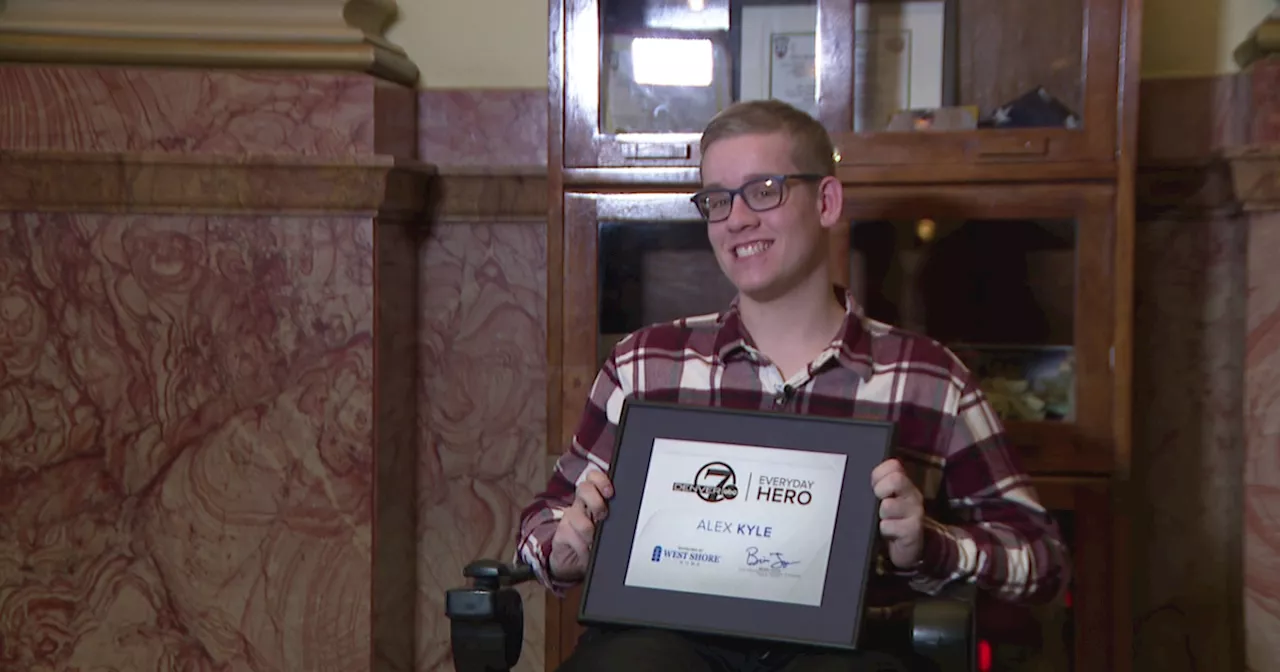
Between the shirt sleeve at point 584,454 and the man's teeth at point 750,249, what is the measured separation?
283mm

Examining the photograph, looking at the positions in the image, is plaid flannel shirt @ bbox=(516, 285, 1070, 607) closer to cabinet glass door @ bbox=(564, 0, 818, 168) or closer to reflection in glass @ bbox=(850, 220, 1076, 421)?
reflection in glass @ bbox=(850, 220, 1076, 421)

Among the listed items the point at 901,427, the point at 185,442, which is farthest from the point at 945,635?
the point at 185,442

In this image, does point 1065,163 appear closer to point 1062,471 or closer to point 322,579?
point 1062,471

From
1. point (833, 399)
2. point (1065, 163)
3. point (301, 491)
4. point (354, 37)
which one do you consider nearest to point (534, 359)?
point (301, 491)

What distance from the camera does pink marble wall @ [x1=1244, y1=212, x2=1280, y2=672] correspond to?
2.16 meters

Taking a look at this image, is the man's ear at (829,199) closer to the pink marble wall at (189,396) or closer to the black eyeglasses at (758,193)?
the black eyeglasses at (758,193)

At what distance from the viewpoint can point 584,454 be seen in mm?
1905

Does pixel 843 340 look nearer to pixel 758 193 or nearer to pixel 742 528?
pixel 758 193

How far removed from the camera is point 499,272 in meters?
2.66

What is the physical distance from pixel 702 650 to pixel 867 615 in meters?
0.22

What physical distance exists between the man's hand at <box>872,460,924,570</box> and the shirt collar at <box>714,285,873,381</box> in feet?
0.88

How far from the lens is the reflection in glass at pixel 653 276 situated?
2256mm
